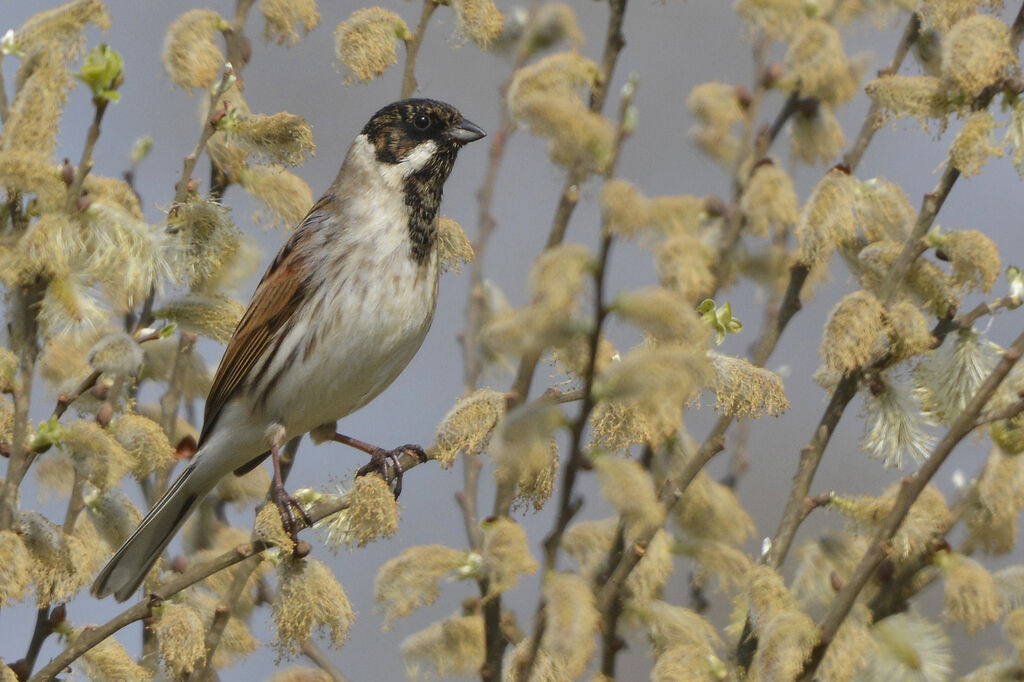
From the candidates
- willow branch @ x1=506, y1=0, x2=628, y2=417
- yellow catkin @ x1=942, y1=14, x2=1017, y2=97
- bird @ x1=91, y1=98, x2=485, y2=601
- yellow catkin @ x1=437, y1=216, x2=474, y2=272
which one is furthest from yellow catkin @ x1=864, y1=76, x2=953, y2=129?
bird @ x1=91, y1=98, x2=485, y2=601

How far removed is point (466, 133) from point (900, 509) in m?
2.05

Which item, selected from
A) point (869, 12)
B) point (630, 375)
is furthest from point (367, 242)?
point (630, 375)

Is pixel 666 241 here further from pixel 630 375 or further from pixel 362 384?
pixel 362 384

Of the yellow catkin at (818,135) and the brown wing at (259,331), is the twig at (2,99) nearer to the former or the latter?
A: the brown wing at (259,331)

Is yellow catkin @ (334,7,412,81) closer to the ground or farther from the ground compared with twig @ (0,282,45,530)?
farther from the ground

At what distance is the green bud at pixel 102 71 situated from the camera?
250 centimetres

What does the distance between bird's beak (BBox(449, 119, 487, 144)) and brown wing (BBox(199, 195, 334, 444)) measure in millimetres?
601

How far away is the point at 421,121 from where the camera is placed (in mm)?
4078

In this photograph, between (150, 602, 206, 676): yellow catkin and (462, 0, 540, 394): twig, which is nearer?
(150, 602, 206, 676): yellow catkin

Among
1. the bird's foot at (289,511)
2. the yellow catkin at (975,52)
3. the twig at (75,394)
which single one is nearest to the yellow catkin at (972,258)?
the yellow catkin at (975,52)

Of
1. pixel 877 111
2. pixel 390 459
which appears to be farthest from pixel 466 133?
pixel 877 111

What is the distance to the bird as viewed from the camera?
371 cm

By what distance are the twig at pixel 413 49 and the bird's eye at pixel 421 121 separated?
832mm

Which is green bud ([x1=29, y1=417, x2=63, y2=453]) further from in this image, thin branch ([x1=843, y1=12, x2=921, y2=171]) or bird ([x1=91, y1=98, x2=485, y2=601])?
thin branch ([x1=843, y1=12, x2=921, y2=171])
